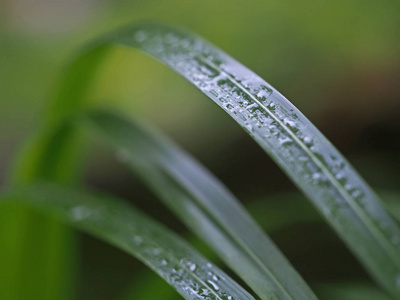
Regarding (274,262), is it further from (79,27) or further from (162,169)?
(79,27)

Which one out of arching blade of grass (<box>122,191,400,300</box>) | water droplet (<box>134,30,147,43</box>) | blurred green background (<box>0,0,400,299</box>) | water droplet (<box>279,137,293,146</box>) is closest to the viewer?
water droplet (<box>279,137,293,146</box>)

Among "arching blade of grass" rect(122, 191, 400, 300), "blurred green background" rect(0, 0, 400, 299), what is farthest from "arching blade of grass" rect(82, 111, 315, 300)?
"blurred green background" rect(0, 0, 400, 299)

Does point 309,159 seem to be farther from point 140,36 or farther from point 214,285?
point 140,36

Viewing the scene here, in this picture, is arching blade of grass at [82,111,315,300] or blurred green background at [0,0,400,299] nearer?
arching blade of grass at [82,111,315,300]

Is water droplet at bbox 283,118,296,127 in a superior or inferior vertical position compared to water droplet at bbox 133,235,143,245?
superior

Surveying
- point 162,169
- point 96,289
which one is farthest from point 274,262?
point 96,289

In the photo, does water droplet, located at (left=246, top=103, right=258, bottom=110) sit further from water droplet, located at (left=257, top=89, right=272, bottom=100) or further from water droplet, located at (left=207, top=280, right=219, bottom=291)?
water droplet, located at (left=207, top=280, right=219, bottom=291)

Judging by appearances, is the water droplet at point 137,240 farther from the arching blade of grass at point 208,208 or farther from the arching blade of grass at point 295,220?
the arching blade of grass at point 295,220

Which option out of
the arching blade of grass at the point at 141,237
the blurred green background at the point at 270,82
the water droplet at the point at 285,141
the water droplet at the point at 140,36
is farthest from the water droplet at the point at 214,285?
the blurred green background at the point at 270,82
